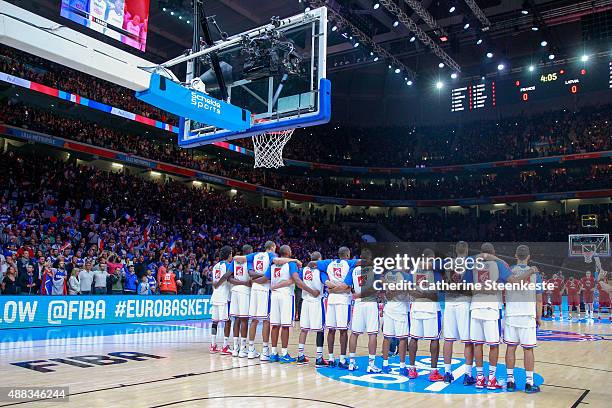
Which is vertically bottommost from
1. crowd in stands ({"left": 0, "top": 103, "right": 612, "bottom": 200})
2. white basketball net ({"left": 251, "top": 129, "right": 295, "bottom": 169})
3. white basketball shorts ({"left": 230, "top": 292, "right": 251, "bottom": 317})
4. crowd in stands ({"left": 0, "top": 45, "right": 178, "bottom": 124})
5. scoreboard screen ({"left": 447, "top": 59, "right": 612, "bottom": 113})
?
white basketball shorts ({"left": 230, "top": 292, "right": 251, "bottom": 317})

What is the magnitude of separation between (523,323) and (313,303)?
313cm

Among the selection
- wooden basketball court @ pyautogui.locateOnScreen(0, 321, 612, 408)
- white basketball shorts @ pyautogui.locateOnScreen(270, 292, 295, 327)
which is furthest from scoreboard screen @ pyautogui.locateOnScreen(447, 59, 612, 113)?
white basketball shorts @ pyautogui.locateOnScreen(270, 292, 295, 327)

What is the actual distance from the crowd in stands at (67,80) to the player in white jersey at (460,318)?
65.1 feet

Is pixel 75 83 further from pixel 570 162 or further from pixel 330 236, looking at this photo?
pixel 570 162

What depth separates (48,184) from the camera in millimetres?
20609

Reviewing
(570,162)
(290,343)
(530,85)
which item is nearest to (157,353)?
(290,343)

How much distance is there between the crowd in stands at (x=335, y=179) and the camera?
79.6 feet

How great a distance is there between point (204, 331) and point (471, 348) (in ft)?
26.8

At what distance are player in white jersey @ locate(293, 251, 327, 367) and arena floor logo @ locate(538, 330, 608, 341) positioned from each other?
7.17 meters

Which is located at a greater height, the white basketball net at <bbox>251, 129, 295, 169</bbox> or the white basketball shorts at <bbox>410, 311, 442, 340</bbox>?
the white basketball net at <bbox>251, 129, 295, 169</bbox>

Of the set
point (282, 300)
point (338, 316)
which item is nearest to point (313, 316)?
point (338, 316)

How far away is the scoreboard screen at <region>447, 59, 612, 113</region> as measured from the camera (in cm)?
1858

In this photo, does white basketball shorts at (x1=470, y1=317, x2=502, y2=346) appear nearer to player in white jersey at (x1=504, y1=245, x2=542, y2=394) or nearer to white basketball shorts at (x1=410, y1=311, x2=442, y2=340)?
player in white jersey at (x1=504, y1=245, x2=542, y2=394)

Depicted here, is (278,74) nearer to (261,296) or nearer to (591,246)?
(261,296)
